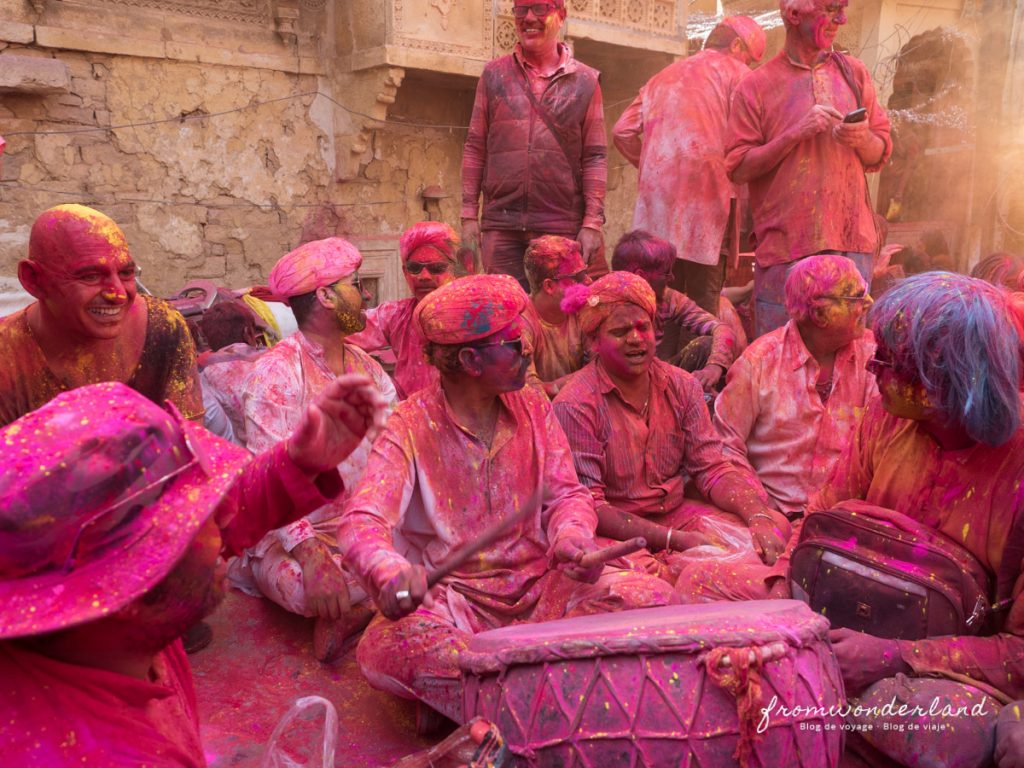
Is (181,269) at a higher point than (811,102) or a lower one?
lower

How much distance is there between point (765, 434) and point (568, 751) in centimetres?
264

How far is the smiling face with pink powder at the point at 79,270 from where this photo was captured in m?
3.53

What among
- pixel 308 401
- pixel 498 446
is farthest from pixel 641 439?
pixel 308 401

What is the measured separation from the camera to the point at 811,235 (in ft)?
18.0

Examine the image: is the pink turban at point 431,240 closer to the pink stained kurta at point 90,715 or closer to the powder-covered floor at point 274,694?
the powder-covered floor at point 274,694

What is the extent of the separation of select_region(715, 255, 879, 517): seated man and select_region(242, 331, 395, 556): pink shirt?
1.87 meters

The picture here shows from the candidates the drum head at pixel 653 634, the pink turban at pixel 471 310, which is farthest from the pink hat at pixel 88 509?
the pink turban at pixel 471 310

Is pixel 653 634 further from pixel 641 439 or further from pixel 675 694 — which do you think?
pixel 641 439

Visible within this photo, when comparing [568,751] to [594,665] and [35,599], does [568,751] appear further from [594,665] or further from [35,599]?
[35,599]

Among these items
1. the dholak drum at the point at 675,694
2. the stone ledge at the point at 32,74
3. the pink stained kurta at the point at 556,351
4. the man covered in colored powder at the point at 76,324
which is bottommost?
the dholak drum at the point at 675,694

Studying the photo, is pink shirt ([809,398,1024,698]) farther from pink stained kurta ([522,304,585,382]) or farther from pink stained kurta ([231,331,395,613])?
pink stained kurta ([522,304,585,382])

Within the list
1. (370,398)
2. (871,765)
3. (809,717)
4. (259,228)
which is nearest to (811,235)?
(871,765)

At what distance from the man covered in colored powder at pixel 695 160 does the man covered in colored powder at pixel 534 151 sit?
683mm

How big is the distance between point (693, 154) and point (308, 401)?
13.0 ft
